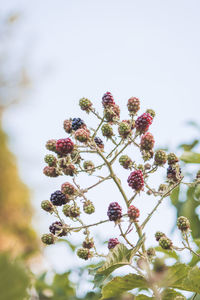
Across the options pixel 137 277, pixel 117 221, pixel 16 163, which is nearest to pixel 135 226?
pixel 117 221

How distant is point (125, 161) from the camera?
180 centimetres

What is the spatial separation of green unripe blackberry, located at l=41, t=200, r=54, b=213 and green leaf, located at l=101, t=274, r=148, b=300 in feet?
1.64

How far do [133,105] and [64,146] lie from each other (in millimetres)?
411

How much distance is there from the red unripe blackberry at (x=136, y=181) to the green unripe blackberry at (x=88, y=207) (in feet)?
0.74

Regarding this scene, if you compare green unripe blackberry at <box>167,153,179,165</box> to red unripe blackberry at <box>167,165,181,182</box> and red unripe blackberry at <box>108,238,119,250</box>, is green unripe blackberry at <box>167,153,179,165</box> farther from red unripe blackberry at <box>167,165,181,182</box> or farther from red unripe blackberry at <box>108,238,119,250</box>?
red unripe blackberry at <box>108,238,119,250</box>

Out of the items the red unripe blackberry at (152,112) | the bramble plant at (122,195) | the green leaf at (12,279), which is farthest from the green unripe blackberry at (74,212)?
the green leaf at (12,279)

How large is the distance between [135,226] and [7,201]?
14414mm

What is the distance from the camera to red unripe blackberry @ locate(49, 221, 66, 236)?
1.76m

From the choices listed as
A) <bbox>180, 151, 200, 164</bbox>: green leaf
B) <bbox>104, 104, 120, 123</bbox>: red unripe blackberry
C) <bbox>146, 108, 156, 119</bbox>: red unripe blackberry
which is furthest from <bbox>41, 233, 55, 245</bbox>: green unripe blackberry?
<bbox>180, 151, 200, 164</bbox>: green leaf

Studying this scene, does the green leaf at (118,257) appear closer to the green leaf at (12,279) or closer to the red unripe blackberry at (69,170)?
the red unripe blackberry at (69,170)

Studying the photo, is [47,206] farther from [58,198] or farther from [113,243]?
[113,243]

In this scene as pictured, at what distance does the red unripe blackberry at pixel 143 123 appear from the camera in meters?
1.76

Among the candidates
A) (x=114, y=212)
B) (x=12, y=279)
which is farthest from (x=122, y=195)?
(x=12, y=279)

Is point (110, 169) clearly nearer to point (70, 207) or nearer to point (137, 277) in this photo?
point (70, 207)
